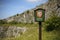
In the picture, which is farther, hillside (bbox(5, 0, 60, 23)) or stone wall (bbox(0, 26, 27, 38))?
stone wall (bbox(0, 26, 27, 38))

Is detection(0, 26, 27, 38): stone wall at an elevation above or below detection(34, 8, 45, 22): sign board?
below

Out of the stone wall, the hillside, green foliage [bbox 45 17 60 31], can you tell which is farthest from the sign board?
the stone wall

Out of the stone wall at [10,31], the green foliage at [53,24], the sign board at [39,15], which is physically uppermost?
the sign board at [39,15]

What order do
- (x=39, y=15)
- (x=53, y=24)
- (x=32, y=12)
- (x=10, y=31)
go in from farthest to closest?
(x=32, y=12) → (x=10, y=31) → (x=53, y=24) → (x=39, y=15)

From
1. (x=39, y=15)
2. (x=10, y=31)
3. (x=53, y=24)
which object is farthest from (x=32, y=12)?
(x=39, y=15)

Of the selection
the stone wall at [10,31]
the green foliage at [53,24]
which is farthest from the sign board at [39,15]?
the stone wall at [10,31]

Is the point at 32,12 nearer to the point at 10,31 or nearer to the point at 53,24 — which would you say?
the point at 10,31

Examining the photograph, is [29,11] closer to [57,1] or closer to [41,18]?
[57,1]

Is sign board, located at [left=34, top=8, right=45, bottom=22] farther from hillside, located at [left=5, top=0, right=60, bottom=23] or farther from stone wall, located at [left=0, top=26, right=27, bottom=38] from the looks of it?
stone wall, located at [left=0, top=26, right=27, bottom=38]

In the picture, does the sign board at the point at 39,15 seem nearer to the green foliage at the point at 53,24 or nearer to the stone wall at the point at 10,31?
the green foliage at the point at 53,24

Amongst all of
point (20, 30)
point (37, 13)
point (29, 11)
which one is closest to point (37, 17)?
point (37, 13)

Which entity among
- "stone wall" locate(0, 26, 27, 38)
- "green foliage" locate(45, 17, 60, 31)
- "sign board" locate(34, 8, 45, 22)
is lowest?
"stone wall" locate(0, 26, 27, 38)

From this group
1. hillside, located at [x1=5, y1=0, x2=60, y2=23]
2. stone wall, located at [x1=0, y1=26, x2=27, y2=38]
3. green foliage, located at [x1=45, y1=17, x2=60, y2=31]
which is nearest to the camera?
green foliage, located at [x1=45, y1=17, x2=60, y2=31]

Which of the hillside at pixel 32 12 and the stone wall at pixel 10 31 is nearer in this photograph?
the hillside at pixel 32 12
